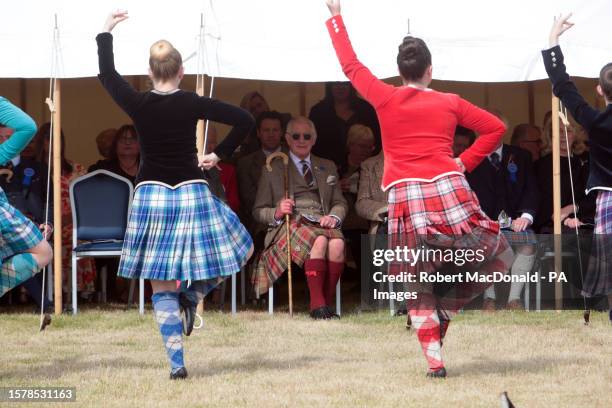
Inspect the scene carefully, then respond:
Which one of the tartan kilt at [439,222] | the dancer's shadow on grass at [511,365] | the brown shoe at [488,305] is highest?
the tartan kilt at [439,222]

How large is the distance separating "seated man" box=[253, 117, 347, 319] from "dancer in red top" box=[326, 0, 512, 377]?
9.28 feet

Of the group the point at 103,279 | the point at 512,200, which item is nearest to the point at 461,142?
the point at 512,200

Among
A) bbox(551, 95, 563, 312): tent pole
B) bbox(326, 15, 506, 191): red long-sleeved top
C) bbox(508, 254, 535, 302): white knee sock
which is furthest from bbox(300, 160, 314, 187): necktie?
bbox(326, 15, 506, 191): red long-sleeved top

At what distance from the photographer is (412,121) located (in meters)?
5.69

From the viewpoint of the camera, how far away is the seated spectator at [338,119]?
34.2 feet

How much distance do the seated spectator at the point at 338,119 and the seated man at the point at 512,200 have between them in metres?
1.45

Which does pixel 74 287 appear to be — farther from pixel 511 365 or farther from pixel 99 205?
pixel 511 365

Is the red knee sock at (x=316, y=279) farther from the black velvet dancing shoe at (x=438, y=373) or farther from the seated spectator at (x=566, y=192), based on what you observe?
the black velvet dancing shoe at (x=438, y=373)

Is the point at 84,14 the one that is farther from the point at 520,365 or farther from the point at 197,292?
the point at 520,365

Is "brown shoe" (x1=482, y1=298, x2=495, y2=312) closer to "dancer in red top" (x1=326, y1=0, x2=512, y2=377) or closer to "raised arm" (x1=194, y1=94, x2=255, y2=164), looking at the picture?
"dancer in red top" (x1=326, y1=0, x2=512, y2=377)

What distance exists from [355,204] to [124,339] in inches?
98.2

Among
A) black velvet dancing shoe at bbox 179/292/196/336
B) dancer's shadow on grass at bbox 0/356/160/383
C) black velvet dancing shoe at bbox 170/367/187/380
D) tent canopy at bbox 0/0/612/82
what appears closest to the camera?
black velvet dancing shoe at bbox 170/367/187/380

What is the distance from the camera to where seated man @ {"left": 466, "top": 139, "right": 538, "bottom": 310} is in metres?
8.94

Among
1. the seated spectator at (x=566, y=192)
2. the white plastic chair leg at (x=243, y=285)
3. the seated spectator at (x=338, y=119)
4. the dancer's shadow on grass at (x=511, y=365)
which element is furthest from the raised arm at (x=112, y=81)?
the seated spectator at (x=338, y=119)
